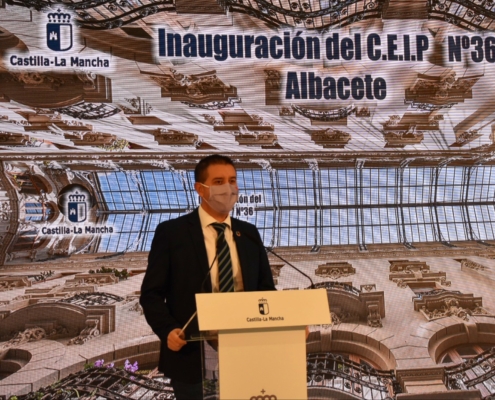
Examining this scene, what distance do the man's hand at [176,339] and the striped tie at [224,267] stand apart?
41cm

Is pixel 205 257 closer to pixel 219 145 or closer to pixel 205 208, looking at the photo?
pixel 205 208

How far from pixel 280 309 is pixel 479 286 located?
4154 mm

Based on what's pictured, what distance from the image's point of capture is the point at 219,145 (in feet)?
18.6

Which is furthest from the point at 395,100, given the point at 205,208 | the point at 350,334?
the point at 205,208

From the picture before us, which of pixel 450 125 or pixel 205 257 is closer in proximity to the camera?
pixel 205 257

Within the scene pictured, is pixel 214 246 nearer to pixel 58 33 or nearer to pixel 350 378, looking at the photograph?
pixel 350 378

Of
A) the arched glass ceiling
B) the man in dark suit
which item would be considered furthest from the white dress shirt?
the arched glass ceiling

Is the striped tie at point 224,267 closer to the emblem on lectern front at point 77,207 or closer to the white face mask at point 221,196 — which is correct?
the white face mask at point 221,196

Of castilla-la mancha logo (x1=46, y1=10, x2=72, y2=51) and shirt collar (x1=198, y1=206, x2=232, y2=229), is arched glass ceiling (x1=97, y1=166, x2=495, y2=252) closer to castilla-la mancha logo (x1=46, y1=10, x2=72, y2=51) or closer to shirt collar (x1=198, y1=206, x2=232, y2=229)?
castilla-la mancha logo (x1=46, y1=10, x2=72, y2=51)

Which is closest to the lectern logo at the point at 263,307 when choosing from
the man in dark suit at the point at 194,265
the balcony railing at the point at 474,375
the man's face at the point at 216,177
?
the man in dark suit at the point at 194,265

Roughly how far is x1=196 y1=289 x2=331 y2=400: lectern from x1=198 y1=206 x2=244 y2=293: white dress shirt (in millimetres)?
460

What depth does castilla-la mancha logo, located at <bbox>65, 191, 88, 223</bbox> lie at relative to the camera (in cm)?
561

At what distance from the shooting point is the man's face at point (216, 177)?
3.04 meters

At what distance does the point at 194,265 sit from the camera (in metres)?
2.93
